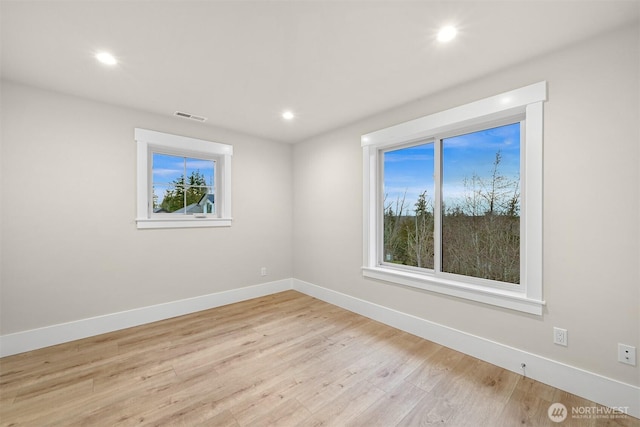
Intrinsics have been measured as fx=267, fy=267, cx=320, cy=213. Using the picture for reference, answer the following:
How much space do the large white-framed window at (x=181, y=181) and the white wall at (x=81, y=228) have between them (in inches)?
4.2

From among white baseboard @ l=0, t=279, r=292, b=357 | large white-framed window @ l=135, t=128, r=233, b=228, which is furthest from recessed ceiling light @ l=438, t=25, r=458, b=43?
white baseboard @ l=0, t=279, r=292, b=357

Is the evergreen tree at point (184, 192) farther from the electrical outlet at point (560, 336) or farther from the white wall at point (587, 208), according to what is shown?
the electrical outlet at point (560, 336)

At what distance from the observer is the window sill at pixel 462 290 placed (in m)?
2.05

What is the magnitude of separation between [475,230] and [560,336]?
0.99 m

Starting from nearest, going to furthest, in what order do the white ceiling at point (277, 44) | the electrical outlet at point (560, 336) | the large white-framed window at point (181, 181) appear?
the white ceiling at point (277, 44)
the electrical outlet at point (560, 336)
the large white-framed window at point (181, 181)

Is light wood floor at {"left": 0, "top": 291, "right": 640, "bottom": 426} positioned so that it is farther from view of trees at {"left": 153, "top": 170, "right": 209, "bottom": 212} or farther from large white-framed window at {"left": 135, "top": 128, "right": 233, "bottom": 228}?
view of trees at {"left": 153, "top": 170, "right": 209, "bottom": 212}

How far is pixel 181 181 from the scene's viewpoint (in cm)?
351

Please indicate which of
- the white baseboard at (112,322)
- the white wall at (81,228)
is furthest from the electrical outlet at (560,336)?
the white wall at (81,228)

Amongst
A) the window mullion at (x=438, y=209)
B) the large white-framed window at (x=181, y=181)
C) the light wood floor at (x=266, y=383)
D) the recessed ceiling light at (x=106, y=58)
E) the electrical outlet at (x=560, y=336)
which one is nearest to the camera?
the light wood floor at (x=266, y=383)

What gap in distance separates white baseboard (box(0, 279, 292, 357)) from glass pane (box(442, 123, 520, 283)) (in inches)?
111

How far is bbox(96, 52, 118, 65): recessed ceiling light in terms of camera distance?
1.99 meters

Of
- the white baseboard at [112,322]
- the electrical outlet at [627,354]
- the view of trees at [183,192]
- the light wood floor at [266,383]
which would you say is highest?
the view of trees at [183,192]

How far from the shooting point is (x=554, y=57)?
194cm

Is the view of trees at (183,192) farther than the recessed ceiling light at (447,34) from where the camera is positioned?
Yes
